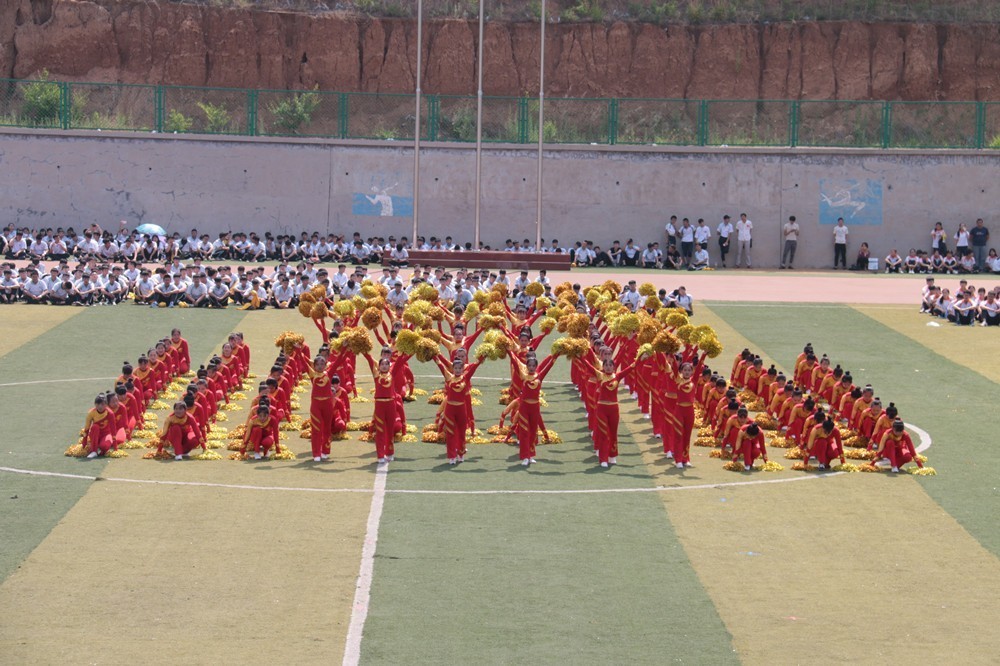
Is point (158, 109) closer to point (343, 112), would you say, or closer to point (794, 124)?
point (343, 112)

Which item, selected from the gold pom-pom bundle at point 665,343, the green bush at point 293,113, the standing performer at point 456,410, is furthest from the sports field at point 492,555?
the green bush at point 293,113

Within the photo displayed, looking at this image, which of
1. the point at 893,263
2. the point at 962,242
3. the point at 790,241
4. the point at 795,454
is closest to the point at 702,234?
the point at 790,241

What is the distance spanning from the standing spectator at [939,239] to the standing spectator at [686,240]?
7.70 metres

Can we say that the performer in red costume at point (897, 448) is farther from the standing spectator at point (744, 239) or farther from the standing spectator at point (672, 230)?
the standing spectator at point (744, 239)

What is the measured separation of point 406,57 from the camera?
58625 millimetres

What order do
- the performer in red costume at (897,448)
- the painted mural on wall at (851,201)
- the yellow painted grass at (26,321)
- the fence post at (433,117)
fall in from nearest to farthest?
the performer in red costume at (897,448)
the yellow painted grass at (26,321)
the painted mural on wall at (851,201)
the fence post at (433,117)

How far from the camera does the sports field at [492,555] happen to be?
12.8 meters

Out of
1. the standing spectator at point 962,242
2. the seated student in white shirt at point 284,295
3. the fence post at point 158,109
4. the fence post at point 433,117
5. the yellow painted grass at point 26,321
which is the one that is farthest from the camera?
the fence post at point 433,117

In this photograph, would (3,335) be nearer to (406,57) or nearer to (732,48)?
(406,57)

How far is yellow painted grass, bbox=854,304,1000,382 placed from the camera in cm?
2917

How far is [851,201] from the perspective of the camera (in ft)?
157

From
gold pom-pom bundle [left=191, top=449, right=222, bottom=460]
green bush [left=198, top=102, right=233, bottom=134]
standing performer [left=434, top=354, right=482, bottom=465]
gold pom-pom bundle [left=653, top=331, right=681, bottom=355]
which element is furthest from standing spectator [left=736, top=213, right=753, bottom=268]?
gold pom-pom bundle [left=191, top=449, right=222, bottom=460]

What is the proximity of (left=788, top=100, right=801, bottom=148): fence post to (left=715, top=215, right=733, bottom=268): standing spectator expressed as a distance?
3.73m

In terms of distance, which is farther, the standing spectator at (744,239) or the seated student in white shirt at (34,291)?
the standing spectator at (744,239)
